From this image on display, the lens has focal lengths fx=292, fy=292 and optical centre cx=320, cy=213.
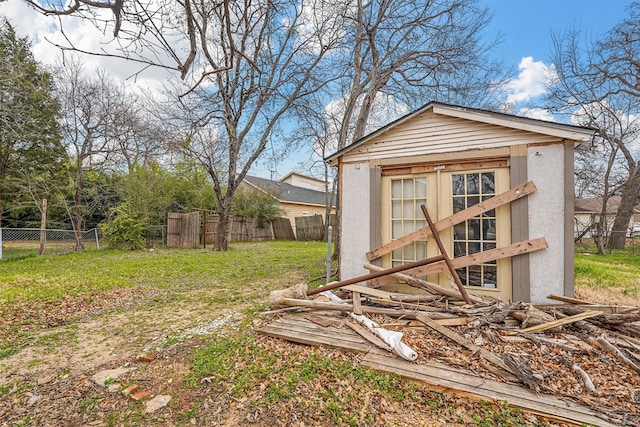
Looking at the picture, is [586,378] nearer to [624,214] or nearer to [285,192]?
[624,214]

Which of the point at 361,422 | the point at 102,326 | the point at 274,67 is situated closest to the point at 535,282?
the point at 361,422

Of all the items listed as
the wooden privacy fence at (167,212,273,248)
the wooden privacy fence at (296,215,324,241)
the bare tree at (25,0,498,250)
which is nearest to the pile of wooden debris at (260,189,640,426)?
the bare tree at (25,0,498,250)

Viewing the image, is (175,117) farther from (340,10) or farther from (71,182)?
(340,10)

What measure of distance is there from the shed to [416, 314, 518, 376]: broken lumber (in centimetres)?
135

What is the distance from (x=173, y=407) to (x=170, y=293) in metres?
3.70

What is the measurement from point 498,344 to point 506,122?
9.66 ft

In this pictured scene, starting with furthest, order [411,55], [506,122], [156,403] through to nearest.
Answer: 1. [411,55]
2. [506,122]
3. [156,403]

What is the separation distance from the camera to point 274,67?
35.7 ft

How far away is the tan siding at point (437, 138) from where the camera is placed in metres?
4.17

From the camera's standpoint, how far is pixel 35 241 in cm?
991

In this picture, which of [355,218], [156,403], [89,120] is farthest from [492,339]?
[89,120]

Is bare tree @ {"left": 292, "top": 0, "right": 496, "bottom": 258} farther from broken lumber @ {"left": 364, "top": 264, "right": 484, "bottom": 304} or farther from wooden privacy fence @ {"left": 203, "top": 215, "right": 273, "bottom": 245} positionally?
wooden privacy fence @ {"left": 203, "top": 215, "right": 273, "bottom": 245}

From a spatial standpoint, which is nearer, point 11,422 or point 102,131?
point 11,422

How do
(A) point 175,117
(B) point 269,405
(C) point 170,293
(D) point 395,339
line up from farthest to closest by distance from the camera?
(A) point 175,117
(C) point 170,293
(D) point 395,339
(B) point 269,405
